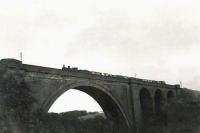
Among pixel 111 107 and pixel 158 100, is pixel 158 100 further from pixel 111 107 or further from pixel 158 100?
pixel 111 107

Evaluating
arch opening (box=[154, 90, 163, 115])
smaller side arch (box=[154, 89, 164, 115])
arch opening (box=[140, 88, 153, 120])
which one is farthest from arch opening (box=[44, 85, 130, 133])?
arch opening (box=[154, 90, 163, 115])

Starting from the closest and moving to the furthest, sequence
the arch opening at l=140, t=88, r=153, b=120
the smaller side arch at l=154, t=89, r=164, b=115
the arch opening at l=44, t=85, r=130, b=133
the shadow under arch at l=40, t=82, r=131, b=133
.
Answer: the shadow under arch at l=40, t=82, r=131, b=133
the arch opening at l=44, t=85, r=130, b=133
the arch opening at l=140, t=88, r=153, b=120
the smaller side arch at l=154, t=89, r=164, b=115

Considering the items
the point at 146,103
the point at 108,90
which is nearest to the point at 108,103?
the point at 108,90

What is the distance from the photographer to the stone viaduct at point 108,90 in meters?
33.2

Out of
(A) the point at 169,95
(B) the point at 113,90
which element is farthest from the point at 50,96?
(A) the point at 169,95

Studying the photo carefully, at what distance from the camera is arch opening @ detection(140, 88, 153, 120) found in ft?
175

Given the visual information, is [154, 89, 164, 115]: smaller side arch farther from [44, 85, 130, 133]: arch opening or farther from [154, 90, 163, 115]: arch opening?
[44, 85, 130, 133]: arch opening

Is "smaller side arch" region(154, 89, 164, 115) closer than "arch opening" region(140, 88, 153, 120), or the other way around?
"arch opening" region(140, 88, 153, 120)

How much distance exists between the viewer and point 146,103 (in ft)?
179

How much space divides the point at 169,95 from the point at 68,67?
88.8 feet

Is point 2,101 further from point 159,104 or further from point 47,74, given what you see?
point 159,104

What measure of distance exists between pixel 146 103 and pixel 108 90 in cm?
1233

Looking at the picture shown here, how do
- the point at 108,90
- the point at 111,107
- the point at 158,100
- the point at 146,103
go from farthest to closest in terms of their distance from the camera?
1. the point at 158,100
2. the point at 146,103
3. the point at 111,107
4. the point at 108,90

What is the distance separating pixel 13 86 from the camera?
30.0 m
